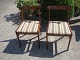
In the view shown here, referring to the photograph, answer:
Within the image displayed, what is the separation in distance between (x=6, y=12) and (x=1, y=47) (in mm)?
3100

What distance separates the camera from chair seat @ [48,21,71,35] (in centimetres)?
488

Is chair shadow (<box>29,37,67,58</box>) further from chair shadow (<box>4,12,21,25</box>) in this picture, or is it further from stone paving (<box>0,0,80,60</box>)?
chair shadow (<box>4,12,21,25</box>)

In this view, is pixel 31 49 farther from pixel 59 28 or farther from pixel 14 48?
pixel 59 28

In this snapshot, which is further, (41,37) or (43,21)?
(43,21)

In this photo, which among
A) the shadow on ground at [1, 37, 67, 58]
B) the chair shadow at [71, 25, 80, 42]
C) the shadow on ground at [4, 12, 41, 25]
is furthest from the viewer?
the shadow on ground at [4, 12, 41, 25]

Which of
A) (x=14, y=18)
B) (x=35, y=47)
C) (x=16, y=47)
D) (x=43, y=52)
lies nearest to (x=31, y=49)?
(x=35, y=47)

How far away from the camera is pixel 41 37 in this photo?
596 cm

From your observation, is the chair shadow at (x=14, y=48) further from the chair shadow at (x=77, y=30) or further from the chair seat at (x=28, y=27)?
the chair shadow at (x=77, y=30)

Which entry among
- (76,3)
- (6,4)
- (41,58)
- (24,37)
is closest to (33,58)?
(41,58)

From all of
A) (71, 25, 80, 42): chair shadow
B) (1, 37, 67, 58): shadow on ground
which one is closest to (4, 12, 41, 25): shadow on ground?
(1, 37, 67, 58): shadow on ground

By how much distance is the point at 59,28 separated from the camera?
5113 millimetres

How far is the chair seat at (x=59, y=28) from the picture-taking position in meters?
4.88

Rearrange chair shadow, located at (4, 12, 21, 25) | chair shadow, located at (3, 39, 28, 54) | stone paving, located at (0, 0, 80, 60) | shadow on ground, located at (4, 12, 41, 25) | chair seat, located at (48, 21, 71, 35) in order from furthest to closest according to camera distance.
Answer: chair shadow, located at (4, 12, 21, 25)
shadow on ground, located at (4, 12, 41, 25)
chair shadow, located at (3, 39, 28, 54)
stone paving, located at (0, 0, 80, 60)
chair seat, located at (48, 21, 71, 35)

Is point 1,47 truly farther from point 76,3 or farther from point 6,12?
point 76,3
